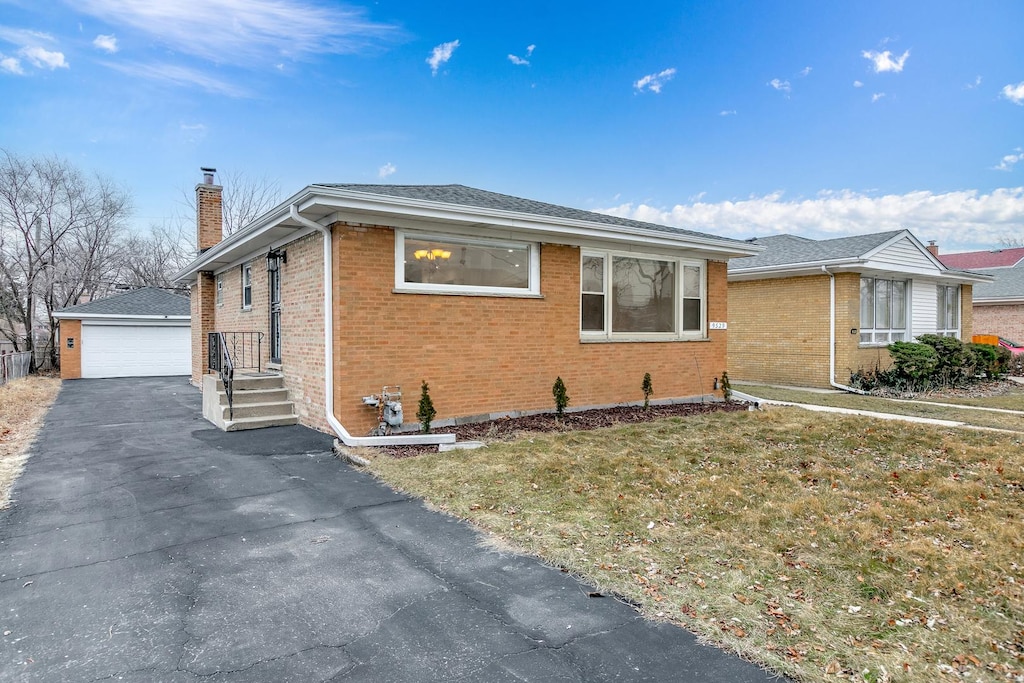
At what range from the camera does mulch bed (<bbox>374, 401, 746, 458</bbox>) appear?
24.2 feet

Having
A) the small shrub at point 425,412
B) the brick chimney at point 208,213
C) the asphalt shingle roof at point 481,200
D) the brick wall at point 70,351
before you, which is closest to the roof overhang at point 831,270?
the asphalt shingle roof at point 481,200

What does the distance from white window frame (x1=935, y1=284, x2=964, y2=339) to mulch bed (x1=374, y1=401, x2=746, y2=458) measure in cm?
1125

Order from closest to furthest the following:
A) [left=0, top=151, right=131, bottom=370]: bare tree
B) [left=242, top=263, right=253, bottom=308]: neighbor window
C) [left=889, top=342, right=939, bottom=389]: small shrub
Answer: [left=242, top=263, right=253, bottom=308]: neighbor window < [left=889, top=342, right=939, bottom=389]: small shrub < [left=0, top=151, right=131, bottom=370]: bare tree

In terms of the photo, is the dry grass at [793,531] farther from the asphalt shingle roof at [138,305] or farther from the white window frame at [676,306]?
the asphalt shingle roof at [138,305]

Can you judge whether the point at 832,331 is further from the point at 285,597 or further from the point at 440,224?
the point at 285,597

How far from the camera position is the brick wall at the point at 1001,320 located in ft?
85.5

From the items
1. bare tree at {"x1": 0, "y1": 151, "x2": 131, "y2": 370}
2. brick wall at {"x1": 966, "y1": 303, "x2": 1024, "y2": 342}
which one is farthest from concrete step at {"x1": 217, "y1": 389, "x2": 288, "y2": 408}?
brick wall at {"x1": 966, "y1": 303, "x2": 1024, "y2": 342}

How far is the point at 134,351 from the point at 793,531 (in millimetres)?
22671

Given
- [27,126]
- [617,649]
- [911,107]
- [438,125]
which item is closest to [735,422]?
[617,649]

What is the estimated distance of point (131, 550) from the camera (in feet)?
13.2

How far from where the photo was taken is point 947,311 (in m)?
18.2

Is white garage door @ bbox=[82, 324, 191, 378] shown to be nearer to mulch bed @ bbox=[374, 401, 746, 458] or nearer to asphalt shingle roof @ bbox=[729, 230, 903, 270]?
mulch bed @ bbox=[374, 401, 746, 458]

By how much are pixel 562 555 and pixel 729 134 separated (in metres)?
20.3

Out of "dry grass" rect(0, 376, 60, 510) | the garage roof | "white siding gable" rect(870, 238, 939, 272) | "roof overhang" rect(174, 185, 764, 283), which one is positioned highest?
"white siding gable" rect(870, 238, 939, 272)
